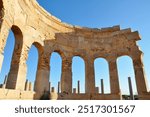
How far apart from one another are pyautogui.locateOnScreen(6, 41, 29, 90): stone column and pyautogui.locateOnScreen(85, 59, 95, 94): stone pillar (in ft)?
15.4

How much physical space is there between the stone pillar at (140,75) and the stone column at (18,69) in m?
7.66

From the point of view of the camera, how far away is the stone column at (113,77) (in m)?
10.3

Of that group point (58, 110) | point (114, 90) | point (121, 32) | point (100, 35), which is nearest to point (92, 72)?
point (114, 90)

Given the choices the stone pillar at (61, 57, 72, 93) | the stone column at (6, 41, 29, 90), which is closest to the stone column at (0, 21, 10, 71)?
the stone column at (6, 41, 29, 90)

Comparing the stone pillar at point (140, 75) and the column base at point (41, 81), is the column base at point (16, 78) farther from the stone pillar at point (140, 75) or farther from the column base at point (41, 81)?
the stone pillar at point (140, 75)

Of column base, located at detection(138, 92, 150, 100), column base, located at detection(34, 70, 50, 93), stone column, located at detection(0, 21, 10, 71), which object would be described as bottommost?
column base, located at detection(138, 92, 150, 100)

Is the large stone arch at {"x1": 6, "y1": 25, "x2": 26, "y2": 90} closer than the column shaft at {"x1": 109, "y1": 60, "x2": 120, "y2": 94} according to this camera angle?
Yes

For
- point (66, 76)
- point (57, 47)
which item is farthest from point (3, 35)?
point (66, 76)

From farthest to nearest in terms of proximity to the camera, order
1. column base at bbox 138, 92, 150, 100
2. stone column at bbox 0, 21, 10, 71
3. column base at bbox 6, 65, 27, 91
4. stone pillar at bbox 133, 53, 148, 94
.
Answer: stone pillar at bbox 133, 53, 148, 94, column base at bbox 138, 92, 150, 100, column base at bbox 6, 65, 27, 91, stone column at bbox 0, 21, 10, 71

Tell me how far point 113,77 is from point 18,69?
6754 mm

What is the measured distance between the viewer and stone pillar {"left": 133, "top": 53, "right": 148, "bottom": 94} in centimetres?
979

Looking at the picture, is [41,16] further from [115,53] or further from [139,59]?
[139,59]

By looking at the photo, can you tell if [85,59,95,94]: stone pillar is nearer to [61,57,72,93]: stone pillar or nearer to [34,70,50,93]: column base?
[61,57,72,93]: stone pillar

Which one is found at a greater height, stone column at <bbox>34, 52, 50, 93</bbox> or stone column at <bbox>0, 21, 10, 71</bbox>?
stone column at <bbox>0, 21, 10, 71</bbox>
